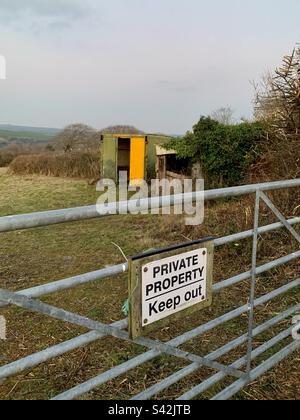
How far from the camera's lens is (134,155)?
13.9m

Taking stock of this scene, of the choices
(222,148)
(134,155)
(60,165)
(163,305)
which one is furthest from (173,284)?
(60,165)

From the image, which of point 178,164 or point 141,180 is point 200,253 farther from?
point 141,180

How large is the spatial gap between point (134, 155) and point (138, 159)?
9.6 inches

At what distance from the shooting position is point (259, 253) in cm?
518

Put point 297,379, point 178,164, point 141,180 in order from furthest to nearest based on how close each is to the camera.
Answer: point 141,180, point 178,164, point 297,379

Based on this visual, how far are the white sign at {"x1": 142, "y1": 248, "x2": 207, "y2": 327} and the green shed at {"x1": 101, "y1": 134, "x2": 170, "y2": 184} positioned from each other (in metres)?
11.6

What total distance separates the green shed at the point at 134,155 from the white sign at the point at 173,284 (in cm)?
1156

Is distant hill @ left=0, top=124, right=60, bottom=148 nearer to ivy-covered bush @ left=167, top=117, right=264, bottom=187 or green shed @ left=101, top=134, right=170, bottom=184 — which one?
green shed @ left=101, top=134, right=170, bottom=184

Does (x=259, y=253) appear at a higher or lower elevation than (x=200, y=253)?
lower

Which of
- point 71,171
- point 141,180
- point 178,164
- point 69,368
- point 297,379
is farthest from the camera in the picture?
point 71,171

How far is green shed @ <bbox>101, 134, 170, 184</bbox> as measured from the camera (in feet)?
45.0

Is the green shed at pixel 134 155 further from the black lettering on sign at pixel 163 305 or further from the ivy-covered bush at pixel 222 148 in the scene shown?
the black lettering on sign at pixel 163 305
